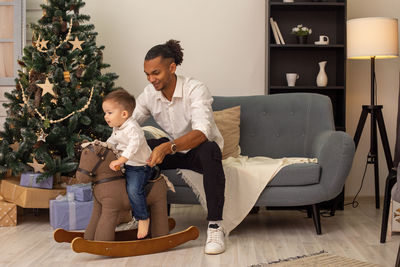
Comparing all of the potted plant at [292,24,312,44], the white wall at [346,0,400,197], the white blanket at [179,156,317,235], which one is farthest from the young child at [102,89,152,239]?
the white wall at [346,0,400,197]

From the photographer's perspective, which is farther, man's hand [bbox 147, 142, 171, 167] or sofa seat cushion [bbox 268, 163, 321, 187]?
sofa seat cushion [bbox 268, 163, 321, 187]

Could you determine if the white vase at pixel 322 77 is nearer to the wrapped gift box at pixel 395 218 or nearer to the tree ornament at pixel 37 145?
the wrapped gift box at pixel 395 218

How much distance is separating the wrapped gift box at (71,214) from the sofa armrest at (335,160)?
54.7 inches

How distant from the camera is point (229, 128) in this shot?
3.53 metres

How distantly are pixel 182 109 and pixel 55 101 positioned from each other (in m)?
1.01

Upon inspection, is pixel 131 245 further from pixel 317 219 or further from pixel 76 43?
pixel 76 43

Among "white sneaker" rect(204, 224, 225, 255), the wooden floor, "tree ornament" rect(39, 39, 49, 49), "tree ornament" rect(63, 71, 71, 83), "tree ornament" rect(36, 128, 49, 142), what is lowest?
the wooden floor

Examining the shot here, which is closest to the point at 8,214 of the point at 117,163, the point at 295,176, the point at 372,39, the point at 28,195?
the point at 28,195

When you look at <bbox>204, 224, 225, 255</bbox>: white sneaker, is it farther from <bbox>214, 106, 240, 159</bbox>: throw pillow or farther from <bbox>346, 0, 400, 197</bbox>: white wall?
<bbox>346, 0, 400, 197</bbox>: white wall

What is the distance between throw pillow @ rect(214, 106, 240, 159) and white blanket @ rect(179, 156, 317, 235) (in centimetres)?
35

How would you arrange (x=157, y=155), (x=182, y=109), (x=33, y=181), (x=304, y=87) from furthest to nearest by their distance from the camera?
1. (x=304, y=87)
2. (x=33, y=181)
3. (x=182, y=109)
4. (x=157, y=155)

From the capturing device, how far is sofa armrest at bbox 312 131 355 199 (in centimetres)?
308

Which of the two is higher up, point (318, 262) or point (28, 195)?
point (28, 195)

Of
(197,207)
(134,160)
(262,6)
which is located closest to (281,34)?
(262,6)
